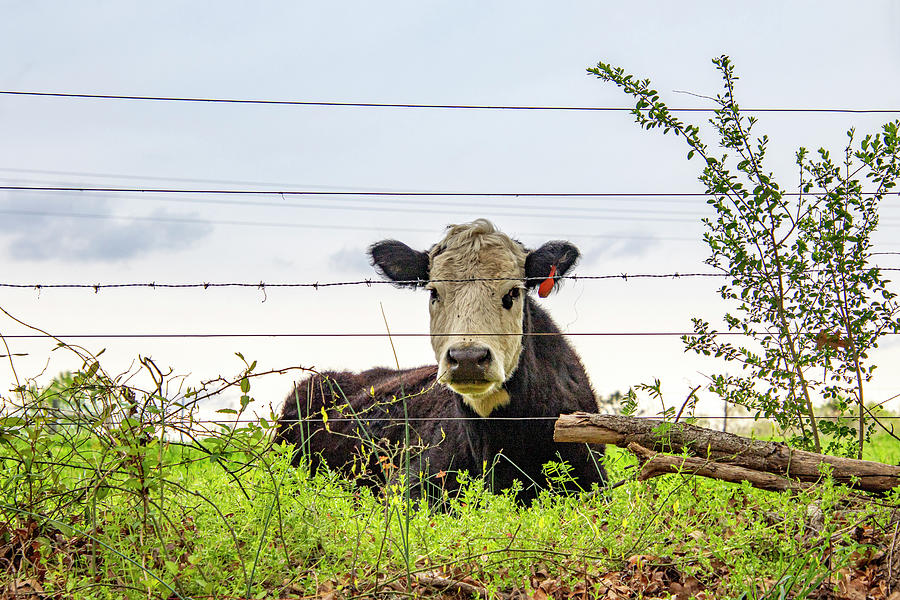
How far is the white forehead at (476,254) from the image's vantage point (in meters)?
6.58

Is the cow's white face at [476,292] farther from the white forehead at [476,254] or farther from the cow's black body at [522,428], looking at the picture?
the cow's black body at [522,428]

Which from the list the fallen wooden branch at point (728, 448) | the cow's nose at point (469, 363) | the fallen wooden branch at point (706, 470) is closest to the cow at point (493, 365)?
the cow's nose at point (469, 363)

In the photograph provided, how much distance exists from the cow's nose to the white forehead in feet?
2.89

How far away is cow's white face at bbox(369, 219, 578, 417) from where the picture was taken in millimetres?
5848

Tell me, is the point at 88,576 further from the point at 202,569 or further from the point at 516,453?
the point at 516,453

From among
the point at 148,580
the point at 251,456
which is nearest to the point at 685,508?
the point at 251,456

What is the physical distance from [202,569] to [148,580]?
0.31 meters

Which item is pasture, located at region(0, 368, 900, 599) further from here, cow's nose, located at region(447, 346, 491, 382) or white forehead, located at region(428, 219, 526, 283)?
white forehead, located at region(428, 219, 526, 283)

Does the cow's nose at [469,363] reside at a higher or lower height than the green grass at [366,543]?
higher

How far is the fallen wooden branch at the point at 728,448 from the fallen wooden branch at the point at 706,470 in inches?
2.2

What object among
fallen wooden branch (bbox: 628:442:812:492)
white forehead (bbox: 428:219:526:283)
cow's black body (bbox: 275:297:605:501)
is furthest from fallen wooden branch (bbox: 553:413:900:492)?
white forehead (bbox: 428:219:526:283)

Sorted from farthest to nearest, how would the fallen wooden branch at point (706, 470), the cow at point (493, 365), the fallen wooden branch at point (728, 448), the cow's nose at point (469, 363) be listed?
the cow at point (493, 365)
the cow's nose at point (469, 363)
the fallen wooden branch at point (728, 448)
the fallen wooden branch at point (706, 470)

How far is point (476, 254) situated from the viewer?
21.9ft

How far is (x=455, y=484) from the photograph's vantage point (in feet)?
22.0
